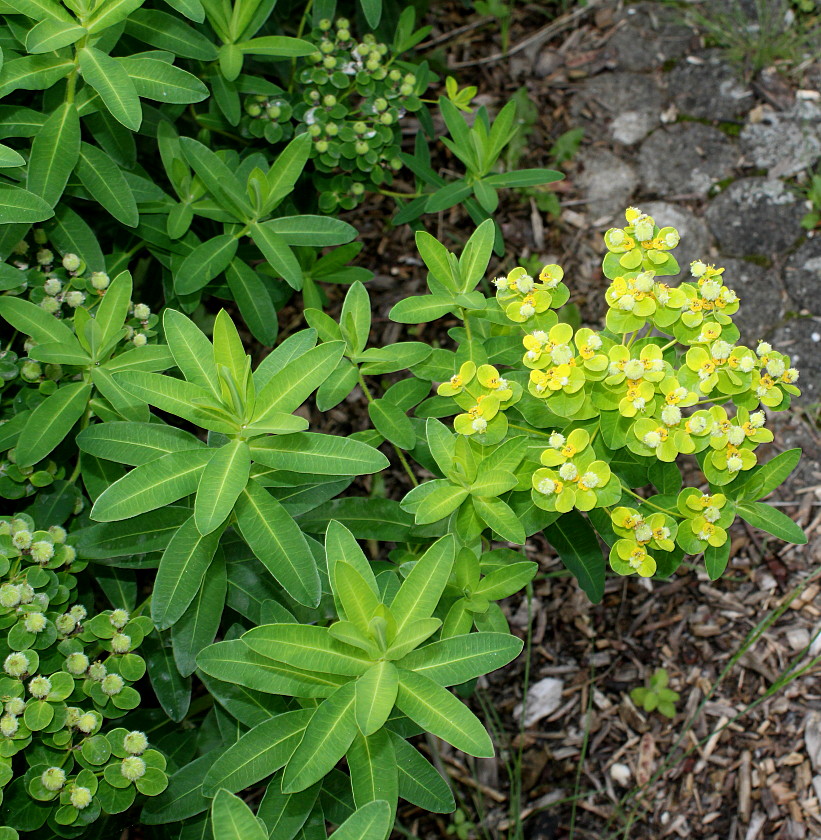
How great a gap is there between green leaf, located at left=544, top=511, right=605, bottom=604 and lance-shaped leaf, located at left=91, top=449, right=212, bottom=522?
3.07 feet

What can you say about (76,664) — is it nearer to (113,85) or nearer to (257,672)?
(257,672)

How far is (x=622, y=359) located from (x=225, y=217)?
1.25m

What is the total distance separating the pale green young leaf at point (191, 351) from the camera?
176 cm

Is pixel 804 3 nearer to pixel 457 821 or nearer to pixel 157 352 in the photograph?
pixel 157 352

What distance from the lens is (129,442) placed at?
1835mm

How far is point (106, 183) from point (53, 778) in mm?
1439

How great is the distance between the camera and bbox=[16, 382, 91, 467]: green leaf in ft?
6.35

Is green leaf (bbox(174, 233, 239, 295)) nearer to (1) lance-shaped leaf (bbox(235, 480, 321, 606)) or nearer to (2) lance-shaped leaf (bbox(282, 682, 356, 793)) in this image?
(1) lance-shaped leaf (bbox(235, 480, 321, 606))

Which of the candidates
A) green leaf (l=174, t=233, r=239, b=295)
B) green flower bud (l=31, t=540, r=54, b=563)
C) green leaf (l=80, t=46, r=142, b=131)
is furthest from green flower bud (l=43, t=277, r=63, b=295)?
green flower bud (l=31, t=540, r=54, b=563)

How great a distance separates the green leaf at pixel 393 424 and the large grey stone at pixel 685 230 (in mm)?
1789

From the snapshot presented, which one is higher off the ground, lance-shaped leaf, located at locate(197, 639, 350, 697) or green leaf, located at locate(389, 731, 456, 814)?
lance-shaped leaf, located at locate(197, 639, 350, 697)

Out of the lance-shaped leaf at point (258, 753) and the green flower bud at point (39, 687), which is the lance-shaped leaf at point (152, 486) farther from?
the lance-shaped leaf at point (258, 753)

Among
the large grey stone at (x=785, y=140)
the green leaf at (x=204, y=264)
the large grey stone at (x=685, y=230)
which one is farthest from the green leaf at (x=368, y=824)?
the large grey stone at (x=785, y=140)

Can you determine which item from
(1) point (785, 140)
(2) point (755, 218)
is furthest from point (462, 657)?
(1) point (785, 140)
